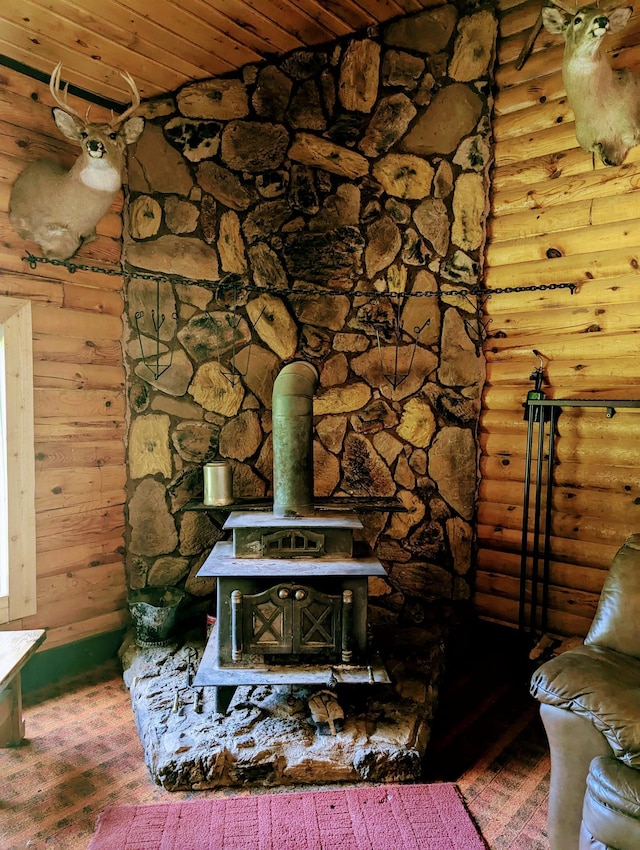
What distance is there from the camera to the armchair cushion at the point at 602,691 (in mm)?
1447

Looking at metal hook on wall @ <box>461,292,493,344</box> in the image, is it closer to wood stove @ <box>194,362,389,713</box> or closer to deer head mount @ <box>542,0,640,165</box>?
deer head mount @ <box>542,0,640,165</box>

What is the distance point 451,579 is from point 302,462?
119cm

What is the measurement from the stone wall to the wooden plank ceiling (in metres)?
0.13

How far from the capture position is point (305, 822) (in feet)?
6.09

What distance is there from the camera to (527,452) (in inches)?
110

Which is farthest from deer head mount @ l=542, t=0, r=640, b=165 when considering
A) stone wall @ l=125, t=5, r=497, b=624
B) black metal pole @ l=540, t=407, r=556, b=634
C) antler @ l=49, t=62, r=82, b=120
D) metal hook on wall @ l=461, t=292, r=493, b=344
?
antler @ l=49, t=62, r=82, b=120

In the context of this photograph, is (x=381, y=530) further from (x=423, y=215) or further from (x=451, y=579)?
(x=423, y=215)

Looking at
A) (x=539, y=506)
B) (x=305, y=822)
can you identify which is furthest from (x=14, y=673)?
(x=539, y=506)

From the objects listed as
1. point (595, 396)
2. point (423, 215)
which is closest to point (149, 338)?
point (423, 215)

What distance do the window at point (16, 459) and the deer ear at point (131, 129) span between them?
92cm

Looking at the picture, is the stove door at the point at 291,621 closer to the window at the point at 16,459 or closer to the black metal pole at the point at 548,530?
the black metal pole at the point at 548,530

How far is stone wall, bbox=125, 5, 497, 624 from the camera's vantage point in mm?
3055

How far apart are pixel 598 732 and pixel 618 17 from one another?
8.47 ft

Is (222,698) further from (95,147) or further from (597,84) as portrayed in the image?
(597,84)
